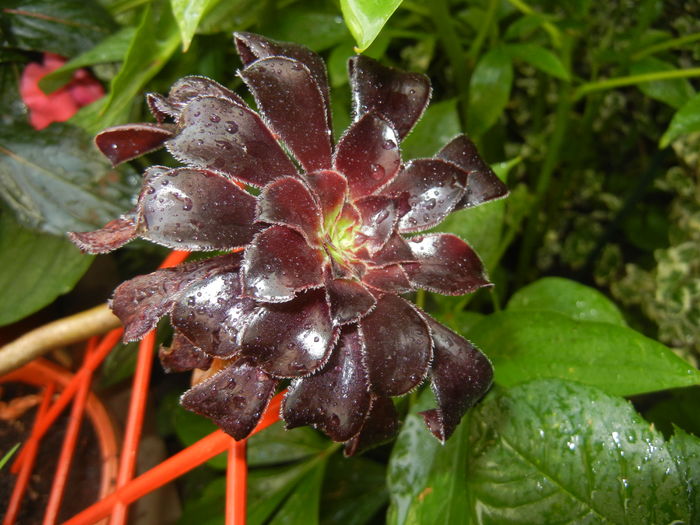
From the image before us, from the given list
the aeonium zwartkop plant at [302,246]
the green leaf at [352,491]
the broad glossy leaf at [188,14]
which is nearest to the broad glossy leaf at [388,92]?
the aeonium zwartkop plant at [302,246]

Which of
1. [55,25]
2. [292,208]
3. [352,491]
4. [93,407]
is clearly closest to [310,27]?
[55,25]

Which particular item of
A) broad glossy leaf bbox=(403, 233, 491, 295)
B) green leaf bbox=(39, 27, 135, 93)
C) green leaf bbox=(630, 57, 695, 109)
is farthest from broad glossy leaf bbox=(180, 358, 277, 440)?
green leaf bbox=(630, 57, 695, 109)

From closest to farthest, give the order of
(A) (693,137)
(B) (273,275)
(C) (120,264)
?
(B) (273,275)
(A) (693,137)
(C) (120,264)

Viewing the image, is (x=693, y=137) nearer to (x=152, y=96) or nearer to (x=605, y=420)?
(x=605, y=420)

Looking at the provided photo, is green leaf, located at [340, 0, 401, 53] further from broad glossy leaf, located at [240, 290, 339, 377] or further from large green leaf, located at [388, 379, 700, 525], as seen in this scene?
large green leaf, located at [388, 379, 700, 525]

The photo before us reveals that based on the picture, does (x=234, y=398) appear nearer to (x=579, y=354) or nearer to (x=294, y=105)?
(x=294, y=105)

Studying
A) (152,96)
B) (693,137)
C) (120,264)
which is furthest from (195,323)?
(693,137)
